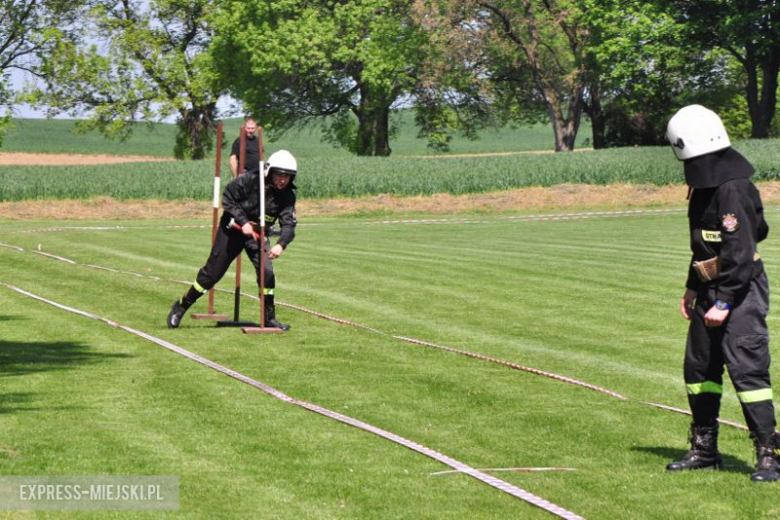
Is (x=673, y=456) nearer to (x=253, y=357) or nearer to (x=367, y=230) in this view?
(x=253, y=357)

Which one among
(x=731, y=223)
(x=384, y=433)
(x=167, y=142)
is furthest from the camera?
(x=167, y=142)

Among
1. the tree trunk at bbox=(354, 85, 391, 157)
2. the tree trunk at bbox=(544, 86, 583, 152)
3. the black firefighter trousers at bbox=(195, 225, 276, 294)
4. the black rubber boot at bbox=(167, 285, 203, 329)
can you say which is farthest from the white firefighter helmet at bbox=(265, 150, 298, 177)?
the tree trunk at bbox=(354, 85, 391, 157)

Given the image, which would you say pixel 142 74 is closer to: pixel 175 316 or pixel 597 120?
pixel 597 120

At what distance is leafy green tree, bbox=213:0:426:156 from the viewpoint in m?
74.6

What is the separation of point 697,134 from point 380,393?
415cm

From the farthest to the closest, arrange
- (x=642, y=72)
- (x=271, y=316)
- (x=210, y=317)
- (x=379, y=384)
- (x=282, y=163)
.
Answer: (x=642, y=72) → (x=210, y=317) → (x=271, y=316) → (x=282, y=163) → (x=379, y=384)

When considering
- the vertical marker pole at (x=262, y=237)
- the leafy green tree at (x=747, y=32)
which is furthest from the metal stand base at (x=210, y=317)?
the leafy green tree at (x=747, y=32)

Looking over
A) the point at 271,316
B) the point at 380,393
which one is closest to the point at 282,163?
the point at 271,316

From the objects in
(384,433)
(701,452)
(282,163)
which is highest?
(282,163)

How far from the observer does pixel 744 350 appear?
7863mm

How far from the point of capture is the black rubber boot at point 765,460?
A: 307 inches

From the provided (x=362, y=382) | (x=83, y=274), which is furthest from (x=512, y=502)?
(x=83, y=274)

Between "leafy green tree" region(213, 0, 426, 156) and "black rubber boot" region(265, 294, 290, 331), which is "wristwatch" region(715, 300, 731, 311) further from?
"leafy green tree" region(213, 0, 426, 156)

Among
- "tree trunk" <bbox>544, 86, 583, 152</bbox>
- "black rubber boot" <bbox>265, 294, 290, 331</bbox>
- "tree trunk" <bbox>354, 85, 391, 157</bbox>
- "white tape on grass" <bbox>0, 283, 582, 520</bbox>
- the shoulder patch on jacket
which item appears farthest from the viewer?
"tree trunk" <bbox>354, 85, 391, 157</bbox>
